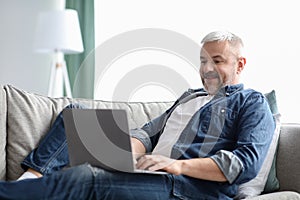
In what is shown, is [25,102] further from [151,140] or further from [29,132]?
[151,140]

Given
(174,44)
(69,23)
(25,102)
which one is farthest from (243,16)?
(25,102)

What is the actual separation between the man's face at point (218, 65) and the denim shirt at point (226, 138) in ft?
0.15

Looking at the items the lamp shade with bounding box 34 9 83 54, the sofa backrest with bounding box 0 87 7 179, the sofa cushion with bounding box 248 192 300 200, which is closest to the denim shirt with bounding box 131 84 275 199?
the sofa cushion with bounding box 248 192 300 200

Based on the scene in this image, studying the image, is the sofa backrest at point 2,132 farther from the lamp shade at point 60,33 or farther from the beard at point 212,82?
the lamp shade at point 60,33

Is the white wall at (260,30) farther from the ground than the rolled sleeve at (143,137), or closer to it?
farther from the ground

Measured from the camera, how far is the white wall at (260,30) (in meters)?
2.92

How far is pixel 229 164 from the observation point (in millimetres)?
1585

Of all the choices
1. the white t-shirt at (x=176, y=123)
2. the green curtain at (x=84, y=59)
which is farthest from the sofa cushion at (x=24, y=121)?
the green curtain at (x=84, y=59)

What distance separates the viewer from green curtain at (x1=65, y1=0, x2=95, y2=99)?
13.1 ft

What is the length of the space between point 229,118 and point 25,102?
2.91ft

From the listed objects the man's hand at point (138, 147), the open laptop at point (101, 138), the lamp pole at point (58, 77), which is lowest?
the lamp pole at point (58, 77)

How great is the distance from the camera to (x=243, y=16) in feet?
10.3

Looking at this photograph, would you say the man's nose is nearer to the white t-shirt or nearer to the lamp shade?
the white t-shirt

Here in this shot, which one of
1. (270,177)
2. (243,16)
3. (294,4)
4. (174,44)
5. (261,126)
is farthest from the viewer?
(243,16)
